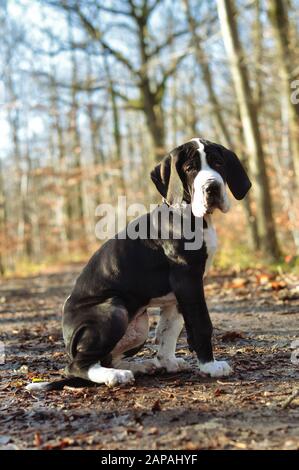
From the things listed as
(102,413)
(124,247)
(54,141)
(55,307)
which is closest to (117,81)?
(55,307)

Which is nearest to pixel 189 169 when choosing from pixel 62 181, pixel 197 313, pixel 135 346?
pixel 197 313

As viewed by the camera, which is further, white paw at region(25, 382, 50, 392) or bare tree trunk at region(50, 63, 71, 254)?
bare tree trunk at region(50, 63, 71, 254)

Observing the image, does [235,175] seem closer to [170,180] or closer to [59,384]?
[170,180]

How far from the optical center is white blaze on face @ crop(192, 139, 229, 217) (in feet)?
13.9

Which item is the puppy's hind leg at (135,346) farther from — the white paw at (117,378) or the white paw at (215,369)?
the white paw at (215,369)

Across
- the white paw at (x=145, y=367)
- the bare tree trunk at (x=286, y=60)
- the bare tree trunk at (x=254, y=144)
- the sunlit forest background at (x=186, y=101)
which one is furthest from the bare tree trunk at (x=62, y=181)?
the white paw at (x=145, y=367)

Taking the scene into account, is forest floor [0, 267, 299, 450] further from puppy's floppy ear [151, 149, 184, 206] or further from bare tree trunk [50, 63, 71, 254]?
bare tree trunk [50, 63, 71, 254]

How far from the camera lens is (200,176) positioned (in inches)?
167

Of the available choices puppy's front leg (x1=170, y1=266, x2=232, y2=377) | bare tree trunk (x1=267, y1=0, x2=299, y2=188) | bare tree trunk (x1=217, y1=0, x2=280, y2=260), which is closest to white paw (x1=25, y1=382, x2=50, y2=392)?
puppy's front leg (x1=170, y1=266, x2=232, y2=377)

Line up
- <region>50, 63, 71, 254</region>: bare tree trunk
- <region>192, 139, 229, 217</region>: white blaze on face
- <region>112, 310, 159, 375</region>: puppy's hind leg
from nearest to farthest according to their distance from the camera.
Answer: <region>192, 139, 229, 217</region>: white blaze on face → <region>112, 310, 159, 375</region>: puppy's hind leg → <region>50, 63, 71, 254</region>: bare tree trunk

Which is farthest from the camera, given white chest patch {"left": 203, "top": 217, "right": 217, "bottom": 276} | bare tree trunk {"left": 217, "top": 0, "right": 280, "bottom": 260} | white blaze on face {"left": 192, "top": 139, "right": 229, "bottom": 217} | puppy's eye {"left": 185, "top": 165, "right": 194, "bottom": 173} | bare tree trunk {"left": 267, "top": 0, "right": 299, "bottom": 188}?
bare tree trunk {"left": 217, "top": 0, "right": 280, "bottom": 260}

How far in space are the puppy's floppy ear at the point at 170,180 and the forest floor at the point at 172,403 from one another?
135 cm

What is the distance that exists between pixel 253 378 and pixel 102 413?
1.22 m

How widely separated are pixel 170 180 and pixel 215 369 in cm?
141
